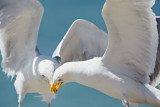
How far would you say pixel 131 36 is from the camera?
17.7 feet

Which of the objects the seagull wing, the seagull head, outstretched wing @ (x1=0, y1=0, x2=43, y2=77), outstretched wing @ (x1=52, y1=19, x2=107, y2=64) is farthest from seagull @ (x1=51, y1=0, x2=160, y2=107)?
outstretched wing @ (x1=52, y1=19, x2=107, y2=64)

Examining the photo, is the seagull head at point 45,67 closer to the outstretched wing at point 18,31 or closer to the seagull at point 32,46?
the seagull at point 32,46

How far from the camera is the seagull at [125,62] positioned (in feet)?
17.0

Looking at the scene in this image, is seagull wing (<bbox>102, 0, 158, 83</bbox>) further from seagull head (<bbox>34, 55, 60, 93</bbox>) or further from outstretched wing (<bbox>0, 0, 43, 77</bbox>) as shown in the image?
outstretched wing (<bbox>0, 0, 43, 77</bbox>)

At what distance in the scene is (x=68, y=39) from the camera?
285 inches

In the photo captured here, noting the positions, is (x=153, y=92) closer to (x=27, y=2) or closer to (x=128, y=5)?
(x=128, y=5)

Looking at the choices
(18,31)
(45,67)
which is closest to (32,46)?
(18,31)

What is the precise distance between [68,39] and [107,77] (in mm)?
2021

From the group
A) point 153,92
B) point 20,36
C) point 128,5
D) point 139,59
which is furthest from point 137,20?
point 20,36

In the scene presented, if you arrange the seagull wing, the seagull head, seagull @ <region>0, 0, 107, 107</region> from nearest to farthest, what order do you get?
1. the seagull wing
2. the seagull head
3. seagull @ <region>0, 0, 107, 107</region>

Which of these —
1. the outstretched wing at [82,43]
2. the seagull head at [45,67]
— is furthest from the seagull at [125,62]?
the outstretched wing at [82,43]

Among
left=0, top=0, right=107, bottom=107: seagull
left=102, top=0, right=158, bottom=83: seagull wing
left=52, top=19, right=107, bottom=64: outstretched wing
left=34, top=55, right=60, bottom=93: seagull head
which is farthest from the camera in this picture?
left=52, top=19, right=107, bottom=64: outstretched wing

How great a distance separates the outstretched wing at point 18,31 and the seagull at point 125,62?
1.64m

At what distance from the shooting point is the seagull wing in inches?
202
